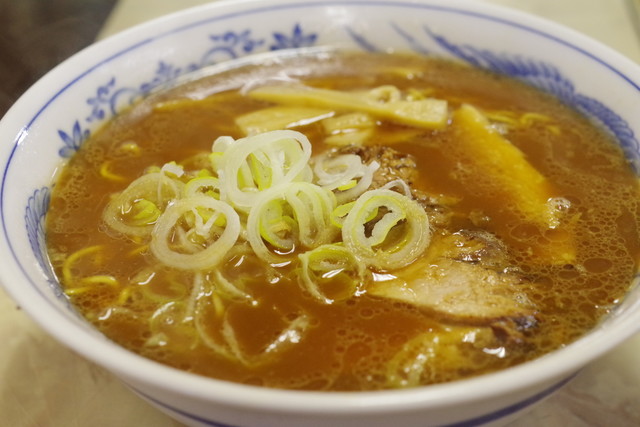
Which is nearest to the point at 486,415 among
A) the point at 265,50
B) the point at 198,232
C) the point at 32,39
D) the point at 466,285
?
the point at 466,285

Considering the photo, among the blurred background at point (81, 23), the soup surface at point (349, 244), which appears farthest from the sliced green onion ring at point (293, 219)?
the blurred background at point (81, 23)

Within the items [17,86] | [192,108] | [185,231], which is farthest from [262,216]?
[17,86]

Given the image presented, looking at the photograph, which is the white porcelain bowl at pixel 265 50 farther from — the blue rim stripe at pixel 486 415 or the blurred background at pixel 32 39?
the blurred background at pixel 32 39

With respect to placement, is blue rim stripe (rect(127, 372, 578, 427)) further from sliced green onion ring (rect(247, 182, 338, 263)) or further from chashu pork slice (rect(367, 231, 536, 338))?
sliced green onion ring (rect(247, 182, 338, 263))

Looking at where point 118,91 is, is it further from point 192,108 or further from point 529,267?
point 529,267

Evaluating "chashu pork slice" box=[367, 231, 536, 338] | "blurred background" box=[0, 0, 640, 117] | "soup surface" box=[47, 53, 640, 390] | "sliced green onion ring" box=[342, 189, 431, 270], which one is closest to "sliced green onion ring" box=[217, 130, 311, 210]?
"soup surface" box=[47, 53, 640, 390]

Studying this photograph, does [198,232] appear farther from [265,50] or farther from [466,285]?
[265,50]
